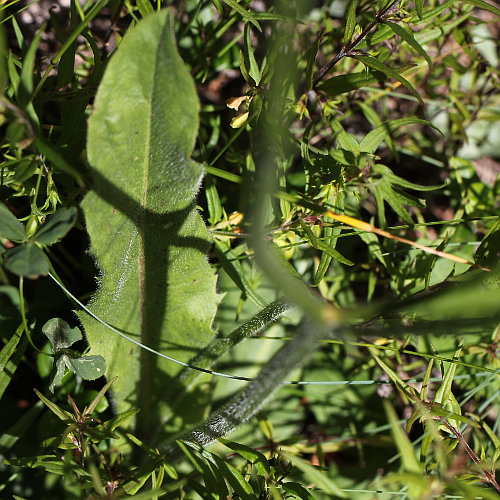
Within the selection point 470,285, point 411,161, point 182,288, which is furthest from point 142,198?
point 411,161

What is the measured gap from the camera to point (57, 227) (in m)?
1.18

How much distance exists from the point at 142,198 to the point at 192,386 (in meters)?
0.76

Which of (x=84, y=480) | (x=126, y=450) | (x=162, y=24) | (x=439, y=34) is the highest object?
(x=162, y=24)

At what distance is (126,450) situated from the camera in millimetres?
1766

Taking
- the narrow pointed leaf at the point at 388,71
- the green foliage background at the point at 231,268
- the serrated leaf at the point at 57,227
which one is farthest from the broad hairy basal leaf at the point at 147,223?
the narrow pointed leaf at the point at 388,71

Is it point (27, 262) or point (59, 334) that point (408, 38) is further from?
point (59, 334)

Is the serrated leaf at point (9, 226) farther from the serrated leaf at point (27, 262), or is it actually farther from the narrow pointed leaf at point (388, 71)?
the narrow pointed leaf at point (388, 71)

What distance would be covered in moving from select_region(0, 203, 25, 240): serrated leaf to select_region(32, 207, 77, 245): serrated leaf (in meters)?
0.04

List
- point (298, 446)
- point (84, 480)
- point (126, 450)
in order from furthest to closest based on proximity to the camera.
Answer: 1. point (298, 446)
2. point (126, 450)
3. point (84, 480)

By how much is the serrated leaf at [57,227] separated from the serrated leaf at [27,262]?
32 millimetres

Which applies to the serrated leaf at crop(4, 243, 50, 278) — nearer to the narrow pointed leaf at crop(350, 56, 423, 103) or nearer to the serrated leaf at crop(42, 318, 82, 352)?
the serrated leaf at crop(42, 318, 82, 352)

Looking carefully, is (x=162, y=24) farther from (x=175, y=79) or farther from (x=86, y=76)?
(x=86, y=76)

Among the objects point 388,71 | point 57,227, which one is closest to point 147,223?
point 57,227

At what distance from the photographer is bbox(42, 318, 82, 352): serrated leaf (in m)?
1.44
